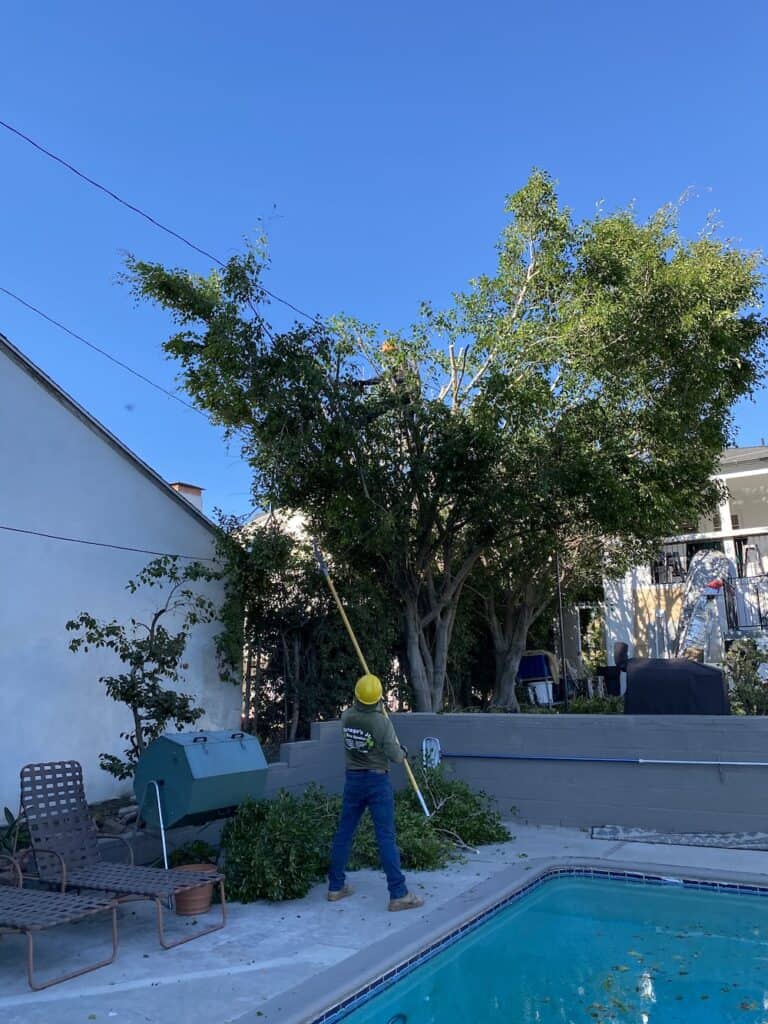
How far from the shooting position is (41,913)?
15.2 ft

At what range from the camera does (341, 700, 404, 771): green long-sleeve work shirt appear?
6.16 m

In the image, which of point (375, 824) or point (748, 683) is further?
point (748, 683)

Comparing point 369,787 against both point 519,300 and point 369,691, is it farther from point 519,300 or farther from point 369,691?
point 519,300

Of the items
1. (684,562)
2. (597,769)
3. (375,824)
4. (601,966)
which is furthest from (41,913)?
(684,562)

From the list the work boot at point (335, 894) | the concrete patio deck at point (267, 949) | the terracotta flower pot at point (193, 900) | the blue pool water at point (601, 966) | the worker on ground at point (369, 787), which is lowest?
the blue pool water at point (601, 966)

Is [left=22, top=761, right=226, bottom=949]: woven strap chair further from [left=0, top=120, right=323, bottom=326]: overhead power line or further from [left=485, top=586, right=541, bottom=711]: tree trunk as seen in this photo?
[left=485, top=586, right=541, bottom=711]: tree trunk

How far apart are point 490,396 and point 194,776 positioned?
21.9 feet

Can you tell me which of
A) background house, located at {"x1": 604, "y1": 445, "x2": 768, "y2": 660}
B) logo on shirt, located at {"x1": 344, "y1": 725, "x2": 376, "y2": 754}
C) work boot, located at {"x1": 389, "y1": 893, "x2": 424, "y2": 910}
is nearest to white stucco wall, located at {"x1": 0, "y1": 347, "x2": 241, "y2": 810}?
logo on shirt, located at {"x1": 344, "y1": 725, "x2": 376, "y2": 754}

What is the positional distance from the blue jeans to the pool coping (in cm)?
38

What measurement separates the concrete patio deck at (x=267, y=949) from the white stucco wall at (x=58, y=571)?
272 cm

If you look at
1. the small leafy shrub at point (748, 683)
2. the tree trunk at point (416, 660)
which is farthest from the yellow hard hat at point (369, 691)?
the tree trunk at point (416, 660)

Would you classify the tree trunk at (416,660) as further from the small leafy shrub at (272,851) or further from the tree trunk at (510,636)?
the small leafy shrub at (272,851)

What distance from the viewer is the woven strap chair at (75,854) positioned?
5316 mm

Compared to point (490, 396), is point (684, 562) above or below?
below
